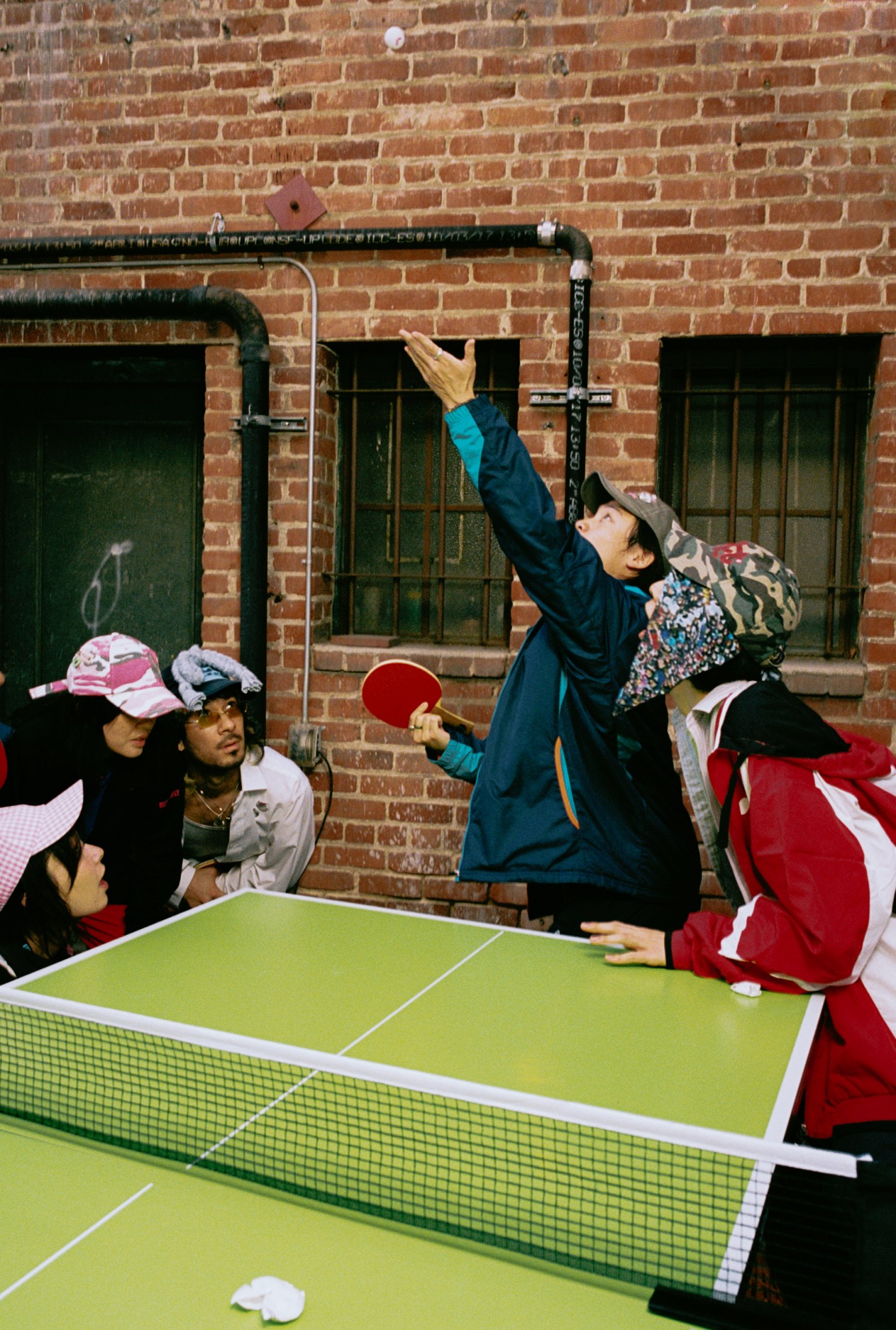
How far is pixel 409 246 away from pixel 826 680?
2605 millimetres

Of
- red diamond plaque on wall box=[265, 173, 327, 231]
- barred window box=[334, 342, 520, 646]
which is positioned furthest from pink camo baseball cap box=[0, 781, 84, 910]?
red diamond plaque on wall box=[265, 173, 327, 231]

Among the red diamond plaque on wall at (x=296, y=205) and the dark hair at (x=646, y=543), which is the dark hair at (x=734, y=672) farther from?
the red diamond plaque on wall at (x=296, y=205)

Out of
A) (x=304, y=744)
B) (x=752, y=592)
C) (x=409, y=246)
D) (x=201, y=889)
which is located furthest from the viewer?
(x=304, y=744)

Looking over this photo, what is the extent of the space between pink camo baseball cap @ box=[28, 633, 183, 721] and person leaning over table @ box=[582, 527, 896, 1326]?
1514 millimetres

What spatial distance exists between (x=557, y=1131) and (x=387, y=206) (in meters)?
4.25

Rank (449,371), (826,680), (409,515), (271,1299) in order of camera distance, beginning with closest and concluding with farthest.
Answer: (271,1299) → (449,371) → (826,680) → (409,515)

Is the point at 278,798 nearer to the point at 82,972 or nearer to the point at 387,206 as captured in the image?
the point at 82,972

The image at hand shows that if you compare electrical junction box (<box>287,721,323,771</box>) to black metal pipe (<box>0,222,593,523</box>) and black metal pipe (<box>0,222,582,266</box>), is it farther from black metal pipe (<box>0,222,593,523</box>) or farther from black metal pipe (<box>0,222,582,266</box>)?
black metal pipe (<box>0,222,582,266</box>)

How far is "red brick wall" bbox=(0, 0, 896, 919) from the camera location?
15.3ft

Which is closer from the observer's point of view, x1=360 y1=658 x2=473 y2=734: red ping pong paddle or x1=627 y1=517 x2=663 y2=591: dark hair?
x1=627 y1=517 x2=663 y2=591: dark hair

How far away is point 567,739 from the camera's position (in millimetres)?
2979

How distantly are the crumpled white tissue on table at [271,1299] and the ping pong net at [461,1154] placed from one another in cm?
24

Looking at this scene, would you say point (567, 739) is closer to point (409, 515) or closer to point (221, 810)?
point (221, 810)

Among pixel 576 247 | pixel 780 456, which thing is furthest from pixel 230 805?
pixel 780 456
